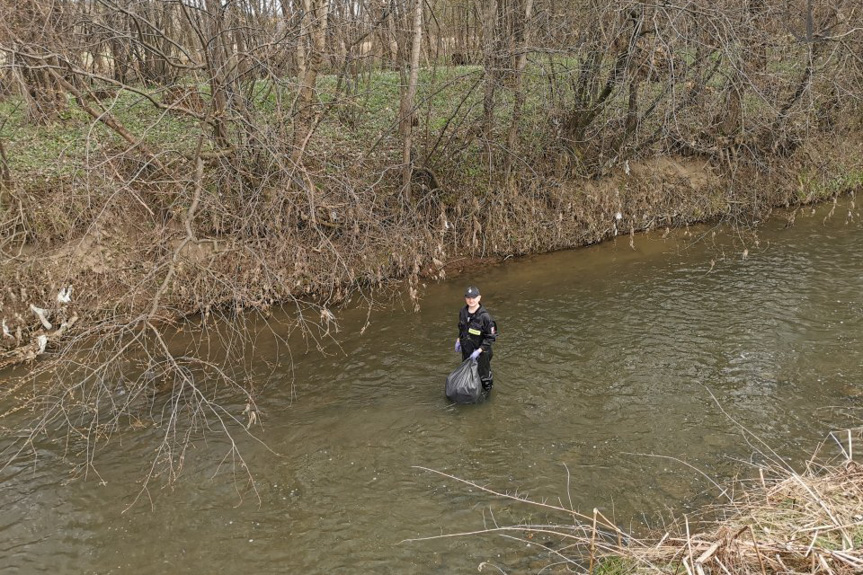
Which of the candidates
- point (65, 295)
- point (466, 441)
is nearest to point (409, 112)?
point (65, 295)

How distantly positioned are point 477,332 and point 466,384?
640 millimetres

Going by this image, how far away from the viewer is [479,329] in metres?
7.15

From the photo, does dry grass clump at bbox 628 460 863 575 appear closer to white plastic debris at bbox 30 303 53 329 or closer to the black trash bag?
the black trash bag

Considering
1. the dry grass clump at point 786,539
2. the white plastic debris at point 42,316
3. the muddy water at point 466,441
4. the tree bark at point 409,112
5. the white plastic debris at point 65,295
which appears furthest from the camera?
the tree bark at point 409,112

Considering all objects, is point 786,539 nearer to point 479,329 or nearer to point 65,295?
point 479,329

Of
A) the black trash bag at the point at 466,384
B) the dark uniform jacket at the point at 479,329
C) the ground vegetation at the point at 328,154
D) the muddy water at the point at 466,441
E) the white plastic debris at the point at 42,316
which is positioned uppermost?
the ground vegetation at the point at 328,154

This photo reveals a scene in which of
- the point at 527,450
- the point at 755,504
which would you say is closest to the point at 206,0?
the point at 527,450

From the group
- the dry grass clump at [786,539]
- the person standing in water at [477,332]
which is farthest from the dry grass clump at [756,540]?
the person standing in water at [477,332]

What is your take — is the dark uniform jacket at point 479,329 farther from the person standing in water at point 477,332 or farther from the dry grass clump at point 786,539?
the dry grass clump at point 786,539

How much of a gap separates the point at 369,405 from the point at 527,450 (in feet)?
7.04

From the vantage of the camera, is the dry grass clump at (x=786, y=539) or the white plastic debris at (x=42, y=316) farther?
the white plastic debris at (x=42, y=316)

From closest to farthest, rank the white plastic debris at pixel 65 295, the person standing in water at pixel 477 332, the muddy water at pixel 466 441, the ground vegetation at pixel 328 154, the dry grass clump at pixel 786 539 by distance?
the dry grass clump at pixel 786 539 < the muddy water at pixel 466 441 < the person standing in water at pixel 477 332 < the ground vegetation at pixel 328 154 < the white plastic debris at pixel 65 295

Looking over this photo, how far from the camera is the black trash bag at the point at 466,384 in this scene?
7.16 m

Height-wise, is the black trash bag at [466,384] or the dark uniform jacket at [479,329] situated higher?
the dark uniform jacket at [479,329]
